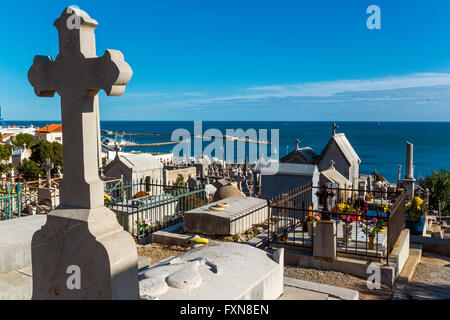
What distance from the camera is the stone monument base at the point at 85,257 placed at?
3.39m

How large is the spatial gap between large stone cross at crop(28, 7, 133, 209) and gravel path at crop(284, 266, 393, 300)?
4766mm

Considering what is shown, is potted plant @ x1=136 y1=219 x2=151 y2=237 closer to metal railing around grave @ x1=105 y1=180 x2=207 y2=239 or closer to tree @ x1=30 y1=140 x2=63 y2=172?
metal railing around grave @ x1=105 y1=180 x2=207 y2=239

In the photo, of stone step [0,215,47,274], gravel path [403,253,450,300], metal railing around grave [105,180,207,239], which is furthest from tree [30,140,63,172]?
gravel path [403,253,450,300]

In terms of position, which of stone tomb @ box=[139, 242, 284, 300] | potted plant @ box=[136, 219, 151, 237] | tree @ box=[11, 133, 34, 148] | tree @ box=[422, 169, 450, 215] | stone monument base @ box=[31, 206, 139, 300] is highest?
tree @ box=[11, 133, 34, 148]

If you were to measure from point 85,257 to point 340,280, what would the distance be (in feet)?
16.6

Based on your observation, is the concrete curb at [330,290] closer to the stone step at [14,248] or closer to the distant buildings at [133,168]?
the stone step at [14,248]

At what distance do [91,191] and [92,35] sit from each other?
1505 mm

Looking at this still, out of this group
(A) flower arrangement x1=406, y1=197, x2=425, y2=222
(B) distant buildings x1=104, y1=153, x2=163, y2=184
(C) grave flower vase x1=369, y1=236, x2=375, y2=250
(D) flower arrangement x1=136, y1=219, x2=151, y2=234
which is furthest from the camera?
(B) distant buildings x1=104, y1=153, x2=163, y2=184

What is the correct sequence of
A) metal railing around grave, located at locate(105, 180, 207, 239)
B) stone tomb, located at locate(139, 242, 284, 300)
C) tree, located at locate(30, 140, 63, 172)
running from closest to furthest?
stone tomb, located at locate(139, 242, 284, 300) → metal railing around grave, located at locate(105, 180, 207, 239) → tree, located at locate(30, 140, 63, 172)

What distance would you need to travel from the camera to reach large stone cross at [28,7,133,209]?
3471 millimetres

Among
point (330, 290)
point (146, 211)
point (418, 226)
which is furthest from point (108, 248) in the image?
point (418, 226)

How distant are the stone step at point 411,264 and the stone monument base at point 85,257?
18.8 ft

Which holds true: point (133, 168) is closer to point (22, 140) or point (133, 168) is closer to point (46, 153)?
point (46, 153)

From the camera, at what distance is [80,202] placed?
3.61 metres
